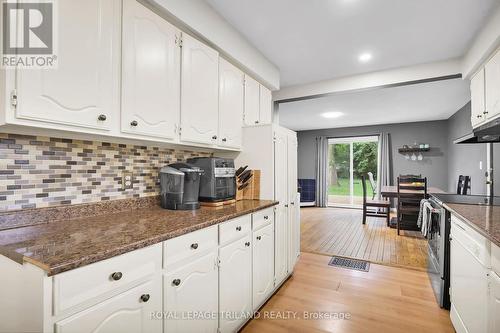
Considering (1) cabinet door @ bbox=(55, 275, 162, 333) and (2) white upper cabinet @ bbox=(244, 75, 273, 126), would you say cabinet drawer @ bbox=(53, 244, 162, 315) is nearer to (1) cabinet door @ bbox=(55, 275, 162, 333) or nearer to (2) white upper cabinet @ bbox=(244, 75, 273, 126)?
(1) cabinet door @ bbox=(55, 275, 162, 333)

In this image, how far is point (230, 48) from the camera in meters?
2.22

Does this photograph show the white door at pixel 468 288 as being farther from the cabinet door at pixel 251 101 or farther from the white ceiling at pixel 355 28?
the cabinet door at pixel 251 101

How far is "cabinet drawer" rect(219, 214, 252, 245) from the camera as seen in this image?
1562mm

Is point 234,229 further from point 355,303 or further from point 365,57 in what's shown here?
point 365,57

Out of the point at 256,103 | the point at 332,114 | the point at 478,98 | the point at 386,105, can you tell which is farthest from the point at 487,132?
the point at 332,114

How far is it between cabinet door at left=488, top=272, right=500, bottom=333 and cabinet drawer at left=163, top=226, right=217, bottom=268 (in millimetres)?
1386

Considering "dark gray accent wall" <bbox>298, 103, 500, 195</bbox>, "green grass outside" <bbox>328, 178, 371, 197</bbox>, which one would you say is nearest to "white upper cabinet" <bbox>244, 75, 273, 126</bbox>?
"dark gray accent wall" <bbox>298, 103, 500, 195</bbox>

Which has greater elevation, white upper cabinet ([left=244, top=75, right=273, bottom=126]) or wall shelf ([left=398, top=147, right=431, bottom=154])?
white upper cabinet ([left=244, top=75, right=273, bottom=126])

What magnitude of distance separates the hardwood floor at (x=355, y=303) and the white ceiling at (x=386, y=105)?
2579 mm

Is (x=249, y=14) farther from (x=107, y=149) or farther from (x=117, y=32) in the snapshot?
(x=107, y=149)

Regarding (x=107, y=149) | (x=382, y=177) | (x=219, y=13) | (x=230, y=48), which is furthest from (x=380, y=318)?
(x=382, y=177)

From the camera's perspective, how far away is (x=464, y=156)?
16.1 ft

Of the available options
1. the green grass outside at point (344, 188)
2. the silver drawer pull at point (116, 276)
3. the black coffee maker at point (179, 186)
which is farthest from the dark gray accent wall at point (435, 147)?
the silver drawer pull at point (116, 276)

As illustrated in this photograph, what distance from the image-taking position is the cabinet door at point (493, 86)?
2107 millimetres
